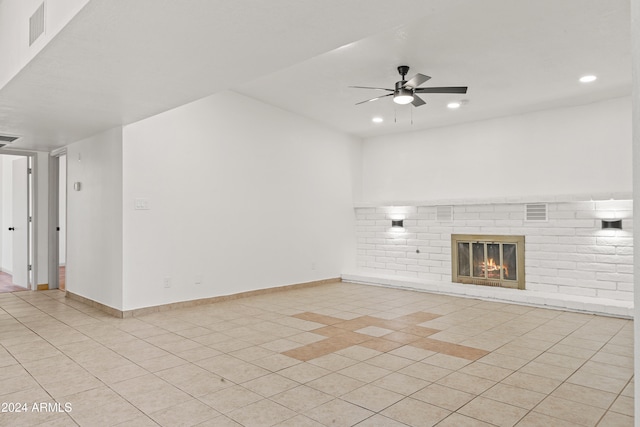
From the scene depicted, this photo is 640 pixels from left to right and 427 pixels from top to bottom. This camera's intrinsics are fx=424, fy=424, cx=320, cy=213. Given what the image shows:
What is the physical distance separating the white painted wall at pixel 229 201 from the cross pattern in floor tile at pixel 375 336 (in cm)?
167

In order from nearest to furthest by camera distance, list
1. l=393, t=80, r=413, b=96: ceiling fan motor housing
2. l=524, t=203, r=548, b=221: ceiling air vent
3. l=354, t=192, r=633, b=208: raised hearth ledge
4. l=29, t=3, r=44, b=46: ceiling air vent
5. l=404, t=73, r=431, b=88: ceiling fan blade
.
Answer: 1. l=29, t=3, r=44, b=46: ceiling air vent
2. l=404, t=73, r=431, b=88: ceiling fan blade
3. l=393, t=80, r=413, b=96: ceiling fan motor housing
4. l=354, t=192, r=633, b=208: raised hearth ledge
5. l=524, t=203, r=548, b=221: ceiling air vent

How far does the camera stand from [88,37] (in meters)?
2.55

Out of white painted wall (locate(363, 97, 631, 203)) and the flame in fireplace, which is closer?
white painted wall (locate(363, 97, 631, 203))

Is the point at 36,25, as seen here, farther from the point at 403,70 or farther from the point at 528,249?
the point at 528,249

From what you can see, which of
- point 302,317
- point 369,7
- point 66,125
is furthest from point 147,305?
point 369,7

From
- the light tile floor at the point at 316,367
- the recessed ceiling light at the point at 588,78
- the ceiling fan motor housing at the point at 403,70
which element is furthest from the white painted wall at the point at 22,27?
the recessed ceiling light at the point at 588,78

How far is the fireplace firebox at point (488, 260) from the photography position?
6.33 m

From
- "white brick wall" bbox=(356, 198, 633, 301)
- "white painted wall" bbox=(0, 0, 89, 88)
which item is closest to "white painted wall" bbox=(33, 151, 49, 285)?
"white painted wall" bbox=(0, 0, 89, 88)

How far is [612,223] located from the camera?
552 cm

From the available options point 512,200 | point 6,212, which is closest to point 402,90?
point 512,200

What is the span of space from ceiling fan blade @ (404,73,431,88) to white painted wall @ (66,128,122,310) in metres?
3.40

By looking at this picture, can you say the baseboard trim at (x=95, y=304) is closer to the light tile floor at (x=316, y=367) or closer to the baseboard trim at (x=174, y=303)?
the baseboard trim at (x=174, y=303)

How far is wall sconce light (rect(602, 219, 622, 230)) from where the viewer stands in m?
5.47

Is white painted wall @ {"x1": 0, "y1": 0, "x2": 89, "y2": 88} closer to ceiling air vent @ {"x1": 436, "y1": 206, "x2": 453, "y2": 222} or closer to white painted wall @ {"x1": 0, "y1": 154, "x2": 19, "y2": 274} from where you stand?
ceiling air vent @ {"x1": 436, "y1": 206, "x2": 453, "y2": 222}
